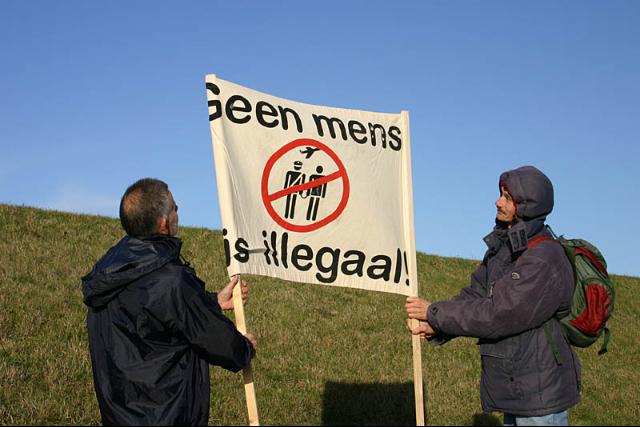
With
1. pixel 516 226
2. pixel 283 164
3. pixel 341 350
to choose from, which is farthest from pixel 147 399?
pixel 341 350

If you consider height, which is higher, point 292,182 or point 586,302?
point 292,182

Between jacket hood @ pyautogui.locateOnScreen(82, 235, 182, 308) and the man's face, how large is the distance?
265cm

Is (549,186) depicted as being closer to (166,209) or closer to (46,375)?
(166,209)

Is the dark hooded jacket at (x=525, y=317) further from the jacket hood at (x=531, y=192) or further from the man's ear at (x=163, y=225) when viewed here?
the man's ear at (x=163, y=225)

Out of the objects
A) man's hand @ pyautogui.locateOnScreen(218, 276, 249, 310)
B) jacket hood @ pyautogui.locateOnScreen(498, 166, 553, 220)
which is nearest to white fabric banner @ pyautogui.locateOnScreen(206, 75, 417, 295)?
man's hand @ pyautogui.locateOnScreen(218, 276, 249, 310)

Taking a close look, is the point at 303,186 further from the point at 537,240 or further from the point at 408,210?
the point at 537,240

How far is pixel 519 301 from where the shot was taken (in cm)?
529

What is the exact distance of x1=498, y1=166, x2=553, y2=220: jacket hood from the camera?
18.1ft

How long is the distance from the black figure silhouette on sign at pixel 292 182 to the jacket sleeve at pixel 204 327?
4.72ft

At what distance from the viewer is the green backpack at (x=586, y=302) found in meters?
5.44

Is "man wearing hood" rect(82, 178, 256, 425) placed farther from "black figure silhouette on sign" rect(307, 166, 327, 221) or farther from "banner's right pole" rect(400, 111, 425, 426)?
"banner's right pole" rect(400, 111, 425, 426)

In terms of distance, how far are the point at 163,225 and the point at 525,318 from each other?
2.85 meters

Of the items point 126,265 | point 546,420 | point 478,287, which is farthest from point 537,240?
point 126,265

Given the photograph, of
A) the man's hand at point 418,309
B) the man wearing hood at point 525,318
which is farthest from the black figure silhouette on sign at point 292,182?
the man wearing hood at point 525,318
